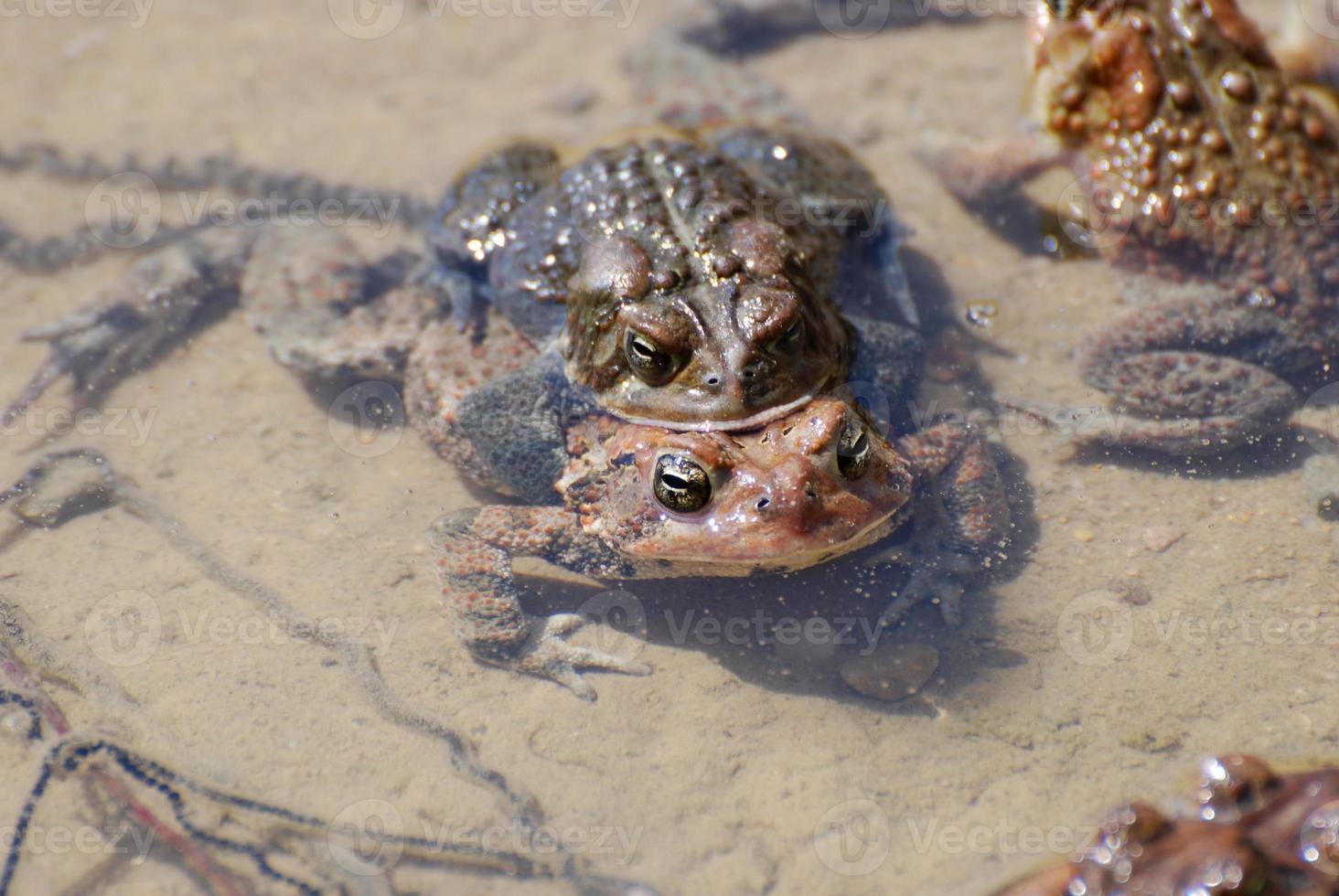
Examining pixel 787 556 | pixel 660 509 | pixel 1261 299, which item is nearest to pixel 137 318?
pixel 660 509

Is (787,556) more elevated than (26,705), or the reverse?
(787,556)

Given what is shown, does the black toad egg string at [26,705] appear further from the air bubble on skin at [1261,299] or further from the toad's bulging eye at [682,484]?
the air bubble on skin at [1261,299]

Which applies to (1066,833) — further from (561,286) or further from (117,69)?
(117,69)

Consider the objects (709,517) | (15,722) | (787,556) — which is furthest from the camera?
(15,722)

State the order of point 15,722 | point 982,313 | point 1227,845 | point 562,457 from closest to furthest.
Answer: point 1227,845, point 15,722, point 562,457, point 982,313

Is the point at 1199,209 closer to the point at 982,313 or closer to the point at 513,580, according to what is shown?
the point at 982,313

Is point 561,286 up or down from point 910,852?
up

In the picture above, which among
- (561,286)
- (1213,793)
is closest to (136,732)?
(561,286)

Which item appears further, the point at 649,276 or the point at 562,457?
the point at 562,457
